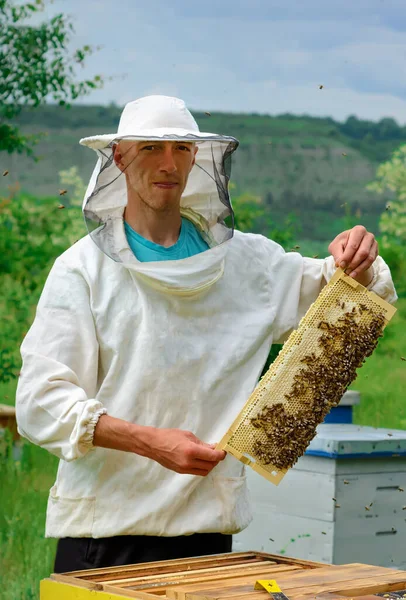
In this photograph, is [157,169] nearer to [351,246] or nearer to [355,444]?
[351,246]

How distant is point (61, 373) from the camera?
2537 millimetres

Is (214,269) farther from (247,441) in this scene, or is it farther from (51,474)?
(51,474)

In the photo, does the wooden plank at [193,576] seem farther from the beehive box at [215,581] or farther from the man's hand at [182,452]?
the man's hand at [182,452]

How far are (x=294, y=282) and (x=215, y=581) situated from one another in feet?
3.56

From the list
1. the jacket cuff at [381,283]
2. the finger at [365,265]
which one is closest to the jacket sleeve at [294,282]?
the jacket cuff at [381,283]

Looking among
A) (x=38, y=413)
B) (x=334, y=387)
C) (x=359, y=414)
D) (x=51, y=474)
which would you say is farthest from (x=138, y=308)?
(x=359, y=414)

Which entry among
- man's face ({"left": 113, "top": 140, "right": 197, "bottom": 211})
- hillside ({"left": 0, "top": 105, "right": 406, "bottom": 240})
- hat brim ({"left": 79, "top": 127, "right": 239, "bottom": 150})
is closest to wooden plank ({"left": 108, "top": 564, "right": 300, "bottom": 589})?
man's face ({"left": 113, "top": 140, "right": 197, "bottom": 211})

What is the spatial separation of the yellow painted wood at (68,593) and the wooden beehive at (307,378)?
0.52m

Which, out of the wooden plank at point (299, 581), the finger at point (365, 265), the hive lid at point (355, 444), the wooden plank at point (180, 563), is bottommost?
the hive lid at point (355, 444)

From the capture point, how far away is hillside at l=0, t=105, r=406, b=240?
8.12 metres

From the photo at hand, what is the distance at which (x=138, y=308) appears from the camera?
269 cm

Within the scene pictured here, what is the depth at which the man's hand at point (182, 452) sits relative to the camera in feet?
7.89

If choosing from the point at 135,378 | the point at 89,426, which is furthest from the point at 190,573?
the point at 135,378

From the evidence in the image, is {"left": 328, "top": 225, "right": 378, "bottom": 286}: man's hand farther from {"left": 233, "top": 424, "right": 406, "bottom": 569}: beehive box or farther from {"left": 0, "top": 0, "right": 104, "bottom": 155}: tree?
{"left": 0, "top": 0, "right": 104, "bottom": 155}: tree
